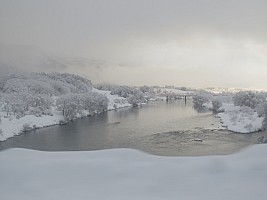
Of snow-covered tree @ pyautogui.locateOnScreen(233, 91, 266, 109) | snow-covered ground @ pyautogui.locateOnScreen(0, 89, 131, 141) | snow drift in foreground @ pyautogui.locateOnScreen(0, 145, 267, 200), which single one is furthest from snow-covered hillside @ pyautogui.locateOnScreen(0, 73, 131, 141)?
snow-covered tree @ pyautogui.locateOnScreen(233, 91, 266, 109)

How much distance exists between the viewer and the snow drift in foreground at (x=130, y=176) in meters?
5.35

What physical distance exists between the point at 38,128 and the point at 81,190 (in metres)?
31.9

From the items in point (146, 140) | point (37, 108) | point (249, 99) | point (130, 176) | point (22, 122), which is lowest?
point (146, 140)

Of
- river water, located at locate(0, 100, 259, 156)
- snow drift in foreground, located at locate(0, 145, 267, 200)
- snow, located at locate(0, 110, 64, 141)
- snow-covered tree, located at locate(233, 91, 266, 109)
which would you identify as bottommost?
river water, located at locate(0, 100, 259, 156)

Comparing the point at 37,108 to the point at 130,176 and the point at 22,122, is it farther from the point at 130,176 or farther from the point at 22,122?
the point at 130,176

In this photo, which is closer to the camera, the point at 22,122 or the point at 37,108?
the point at 22,122

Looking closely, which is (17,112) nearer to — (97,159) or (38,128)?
(38,128)

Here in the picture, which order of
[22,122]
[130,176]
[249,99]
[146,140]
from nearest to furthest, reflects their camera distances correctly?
1. [130,176]
2. [146,140]
3. [22,122]
4. [249,99]

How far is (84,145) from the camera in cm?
2475

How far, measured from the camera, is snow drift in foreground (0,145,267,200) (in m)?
5.35

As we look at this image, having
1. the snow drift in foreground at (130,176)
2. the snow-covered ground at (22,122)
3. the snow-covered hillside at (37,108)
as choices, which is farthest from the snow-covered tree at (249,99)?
the snow drift in foreground at (130,176)

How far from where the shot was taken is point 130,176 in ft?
20.1

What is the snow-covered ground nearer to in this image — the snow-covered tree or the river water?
the river water

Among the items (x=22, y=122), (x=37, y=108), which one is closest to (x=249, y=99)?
(x=37, y=108)
